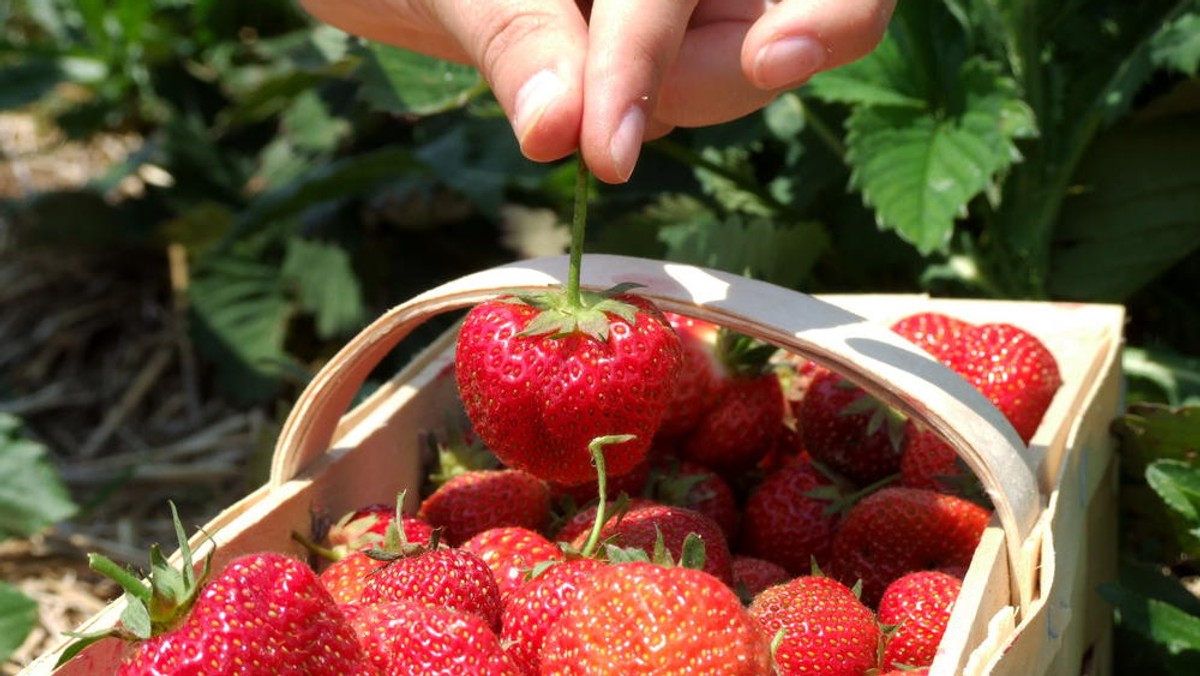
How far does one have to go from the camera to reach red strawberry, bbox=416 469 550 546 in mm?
1229

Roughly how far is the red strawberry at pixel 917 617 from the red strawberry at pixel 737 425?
29 cm

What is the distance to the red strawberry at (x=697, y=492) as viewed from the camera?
→ 4.22ft

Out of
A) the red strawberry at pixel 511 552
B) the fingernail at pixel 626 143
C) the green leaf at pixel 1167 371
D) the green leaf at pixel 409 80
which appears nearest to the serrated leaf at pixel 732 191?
the green leaf at pixel 409 80

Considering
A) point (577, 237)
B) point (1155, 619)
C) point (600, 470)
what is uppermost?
point (577, 237)

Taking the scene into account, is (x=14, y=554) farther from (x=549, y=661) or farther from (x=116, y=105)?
(x=549, y=661)

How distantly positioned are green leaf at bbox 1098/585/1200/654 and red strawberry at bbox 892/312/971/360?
0.25 metres

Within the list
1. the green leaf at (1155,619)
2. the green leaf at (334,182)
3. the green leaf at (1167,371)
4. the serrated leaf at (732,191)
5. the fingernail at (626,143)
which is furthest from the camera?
the green leaf at (334,182)

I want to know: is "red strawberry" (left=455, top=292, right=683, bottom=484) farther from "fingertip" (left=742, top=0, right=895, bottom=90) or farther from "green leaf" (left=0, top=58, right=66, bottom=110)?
"green leaf" (left=0, top=58, right=66, bottom=110)

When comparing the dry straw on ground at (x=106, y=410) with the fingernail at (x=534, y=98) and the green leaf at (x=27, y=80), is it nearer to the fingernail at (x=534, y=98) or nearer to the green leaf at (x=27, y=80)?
the green leaf at (x=27, y=80)

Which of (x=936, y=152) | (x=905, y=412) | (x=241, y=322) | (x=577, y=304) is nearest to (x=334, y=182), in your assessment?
(x=241, y=322)

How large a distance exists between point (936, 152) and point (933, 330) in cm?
41

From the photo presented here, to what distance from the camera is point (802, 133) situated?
208 centimetres

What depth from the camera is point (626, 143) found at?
0.92m

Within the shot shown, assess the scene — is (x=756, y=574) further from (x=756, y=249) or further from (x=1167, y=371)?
(x=1167, y=371)
